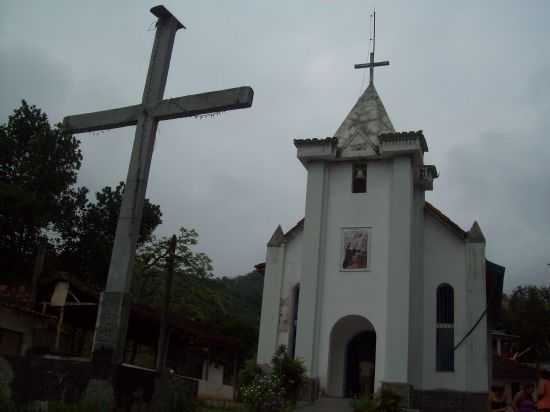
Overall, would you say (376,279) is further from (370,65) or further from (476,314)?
(370,65)

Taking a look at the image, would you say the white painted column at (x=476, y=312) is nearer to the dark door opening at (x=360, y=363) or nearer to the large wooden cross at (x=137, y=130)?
the dark door opening at (x=360, y=363)

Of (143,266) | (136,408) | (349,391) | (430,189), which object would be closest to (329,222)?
(430,189)

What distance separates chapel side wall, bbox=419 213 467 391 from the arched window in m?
0.15

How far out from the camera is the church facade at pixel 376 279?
20.1m

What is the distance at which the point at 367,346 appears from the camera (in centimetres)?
2233

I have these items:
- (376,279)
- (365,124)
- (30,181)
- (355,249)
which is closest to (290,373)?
(376,279)

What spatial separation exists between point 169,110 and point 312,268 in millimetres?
12061

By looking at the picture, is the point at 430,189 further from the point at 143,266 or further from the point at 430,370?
the point at 143,266

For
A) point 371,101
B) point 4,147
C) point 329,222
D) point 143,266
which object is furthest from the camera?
point 143,266

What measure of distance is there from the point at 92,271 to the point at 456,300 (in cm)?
2127

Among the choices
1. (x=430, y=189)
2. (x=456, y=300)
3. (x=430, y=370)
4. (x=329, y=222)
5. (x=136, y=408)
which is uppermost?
(x=430, y=189)

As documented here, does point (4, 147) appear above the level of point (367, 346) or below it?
above

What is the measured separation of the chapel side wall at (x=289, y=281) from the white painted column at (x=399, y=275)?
3.87 meters

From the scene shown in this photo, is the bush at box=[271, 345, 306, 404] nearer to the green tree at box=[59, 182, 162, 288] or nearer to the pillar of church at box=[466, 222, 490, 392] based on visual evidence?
the pillar of church at box=[466, 222, 490, 392]
